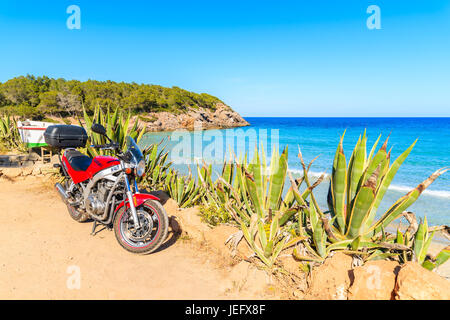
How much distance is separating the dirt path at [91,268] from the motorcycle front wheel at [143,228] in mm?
142

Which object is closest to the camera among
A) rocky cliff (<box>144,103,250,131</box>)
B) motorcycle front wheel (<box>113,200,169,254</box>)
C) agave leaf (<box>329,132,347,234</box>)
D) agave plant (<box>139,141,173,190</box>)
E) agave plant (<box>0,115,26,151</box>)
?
agave leaf (<box>329,132,347,234</box>)

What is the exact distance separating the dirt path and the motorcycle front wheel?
142 millimetres

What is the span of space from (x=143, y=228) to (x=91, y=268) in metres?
0.65

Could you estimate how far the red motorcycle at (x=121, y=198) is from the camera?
9.66 ft

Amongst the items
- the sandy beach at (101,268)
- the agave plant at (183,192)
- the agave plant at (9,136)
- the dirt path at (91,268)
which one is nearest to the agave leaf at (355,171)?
the sandy beach at (101,268)

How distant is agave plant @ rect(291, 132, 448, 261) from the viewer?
2443 mm

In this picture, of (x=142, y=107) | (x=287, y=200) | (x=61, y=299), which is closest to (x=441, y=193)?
(x=287, y=200)

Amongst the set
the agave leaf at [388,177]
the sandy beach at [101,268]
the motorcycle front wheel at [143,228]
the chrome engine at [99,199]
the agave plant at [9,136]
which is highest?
the agave plant at [9,136]

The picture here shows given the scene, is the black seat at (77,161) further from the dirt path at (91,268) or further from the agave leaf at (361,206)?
the agave leaf at (361,206)

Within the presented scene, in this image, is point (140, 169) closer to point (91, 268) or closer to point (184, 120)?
point (91, 268)

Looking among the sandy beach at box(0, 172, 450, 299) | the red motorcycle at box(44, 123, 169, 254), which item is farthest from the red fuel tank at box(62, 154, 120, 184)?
the sandy beach at box(0, 172, 450, 299)

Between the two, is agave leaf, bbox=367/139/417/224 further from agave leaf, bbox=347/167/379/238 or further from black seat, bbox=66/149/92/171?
black seat, bbox=66/149/92/171

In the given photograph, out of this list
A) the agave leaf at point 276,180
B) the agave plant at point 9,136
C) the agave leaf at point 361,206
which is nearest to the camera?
the agave leaf at point 361,206
